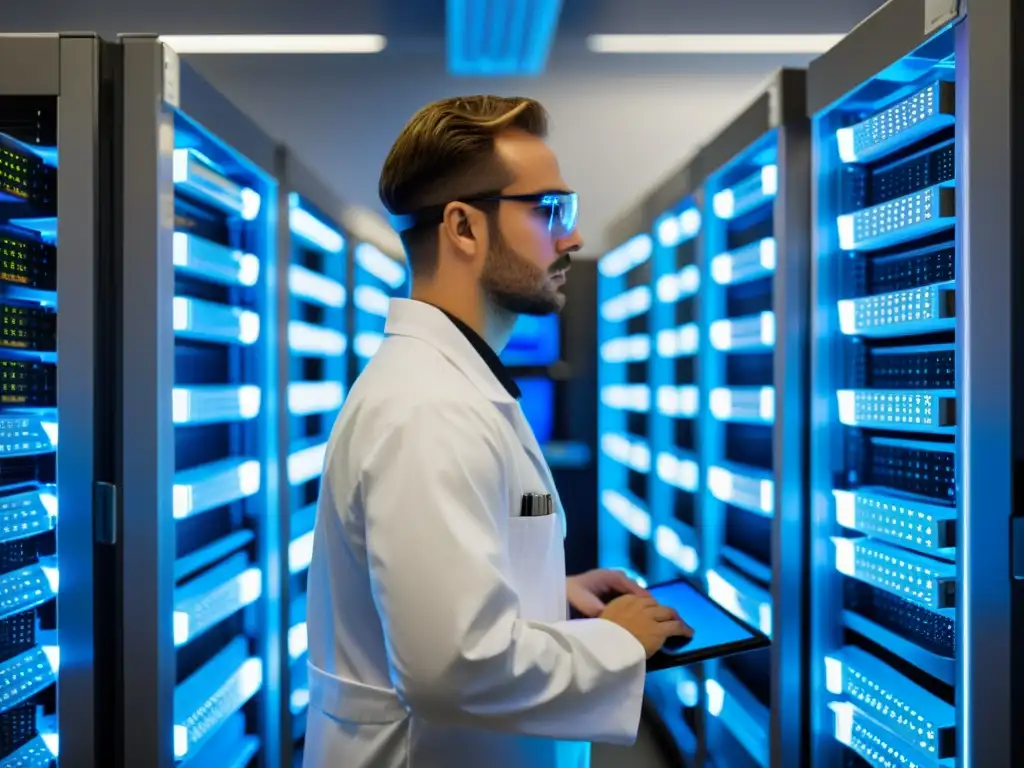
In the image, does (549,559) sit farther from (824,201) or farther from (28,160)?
(28,160)

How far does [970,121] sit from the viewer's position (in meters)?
1.52

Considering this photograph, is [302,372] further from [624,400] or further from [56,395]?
[56,395]

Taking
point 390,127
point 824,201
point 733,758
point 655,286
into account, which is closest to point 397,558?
point 824,201

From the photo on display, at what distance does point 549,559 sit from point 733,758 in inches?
66.0

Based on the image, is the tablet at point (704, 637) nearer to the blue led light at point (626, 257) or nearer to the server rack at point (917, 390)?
the server rack at point (917, 390)

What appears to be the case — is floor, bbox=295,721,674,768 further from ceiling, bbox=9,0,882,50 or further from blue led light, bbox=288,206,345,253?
ceiling, bbox=9,0,882,50

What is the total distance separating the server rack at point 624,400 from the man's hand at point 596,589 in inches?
83.0

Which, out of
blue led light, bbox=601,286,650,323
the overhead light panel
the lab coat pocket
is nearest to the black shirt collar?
the lab coat pocket

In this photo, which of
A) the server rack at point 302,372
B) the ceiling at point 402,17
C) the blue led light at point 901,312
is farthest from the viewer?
the ceiling at point 402,17

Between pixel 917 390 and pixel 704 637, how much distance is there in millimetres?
654

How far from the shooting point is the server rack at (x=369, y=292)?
4.27 meters

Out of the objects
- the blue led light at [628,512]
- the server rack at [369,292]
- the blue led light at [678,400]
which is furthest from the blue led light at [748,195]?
the server rack at [369,292]

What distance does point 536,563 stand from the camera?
1504 mm

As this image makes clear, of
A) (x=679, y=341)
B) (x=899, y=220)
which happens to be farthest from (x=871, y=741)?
(x=679, y=341)
